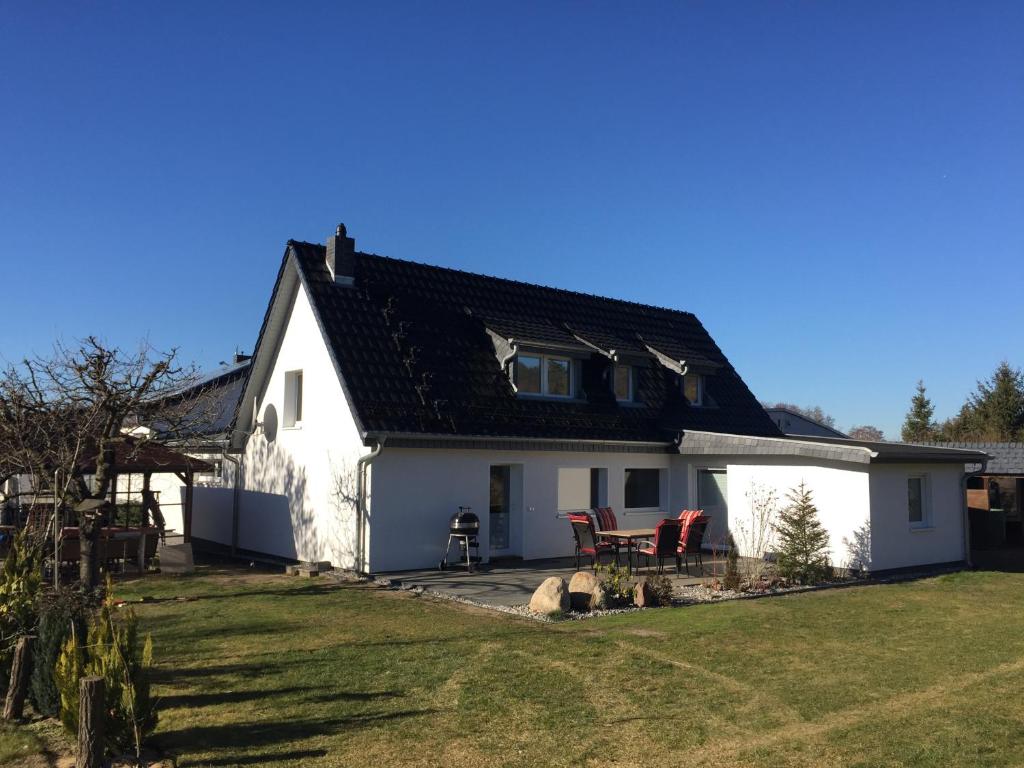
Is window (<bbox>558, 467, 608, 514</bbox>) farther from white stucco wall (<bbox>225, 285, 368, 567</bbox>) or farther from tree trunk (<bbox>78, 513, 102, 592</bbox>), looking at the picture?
tree trunk (<bbox>78, 513, 102, 592</bbox>)

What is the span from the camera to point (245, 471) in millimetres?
19875

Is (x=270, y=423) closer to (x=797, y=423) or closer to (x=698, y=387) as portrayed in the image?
(x=698, y=387)

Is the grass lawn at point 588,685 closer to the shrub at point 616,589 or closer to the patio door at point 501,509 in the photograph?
the shrub at point 616,589

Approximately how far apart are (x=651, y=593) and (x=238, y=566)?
388 inches

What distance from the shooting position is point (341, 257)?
1792 centimetres

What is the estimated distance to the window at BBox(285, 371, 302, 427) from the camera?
1846cm

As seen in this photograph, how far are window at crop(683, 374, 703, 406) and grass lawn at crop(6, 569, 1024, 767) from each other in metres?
10.5

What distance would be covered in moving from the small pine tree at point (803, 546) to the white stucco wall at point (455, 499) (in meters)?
4.72

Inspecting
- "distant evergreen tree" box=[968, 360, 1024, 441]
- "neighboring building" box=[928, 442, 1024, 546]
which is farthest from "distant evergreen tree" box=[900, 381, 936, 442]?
"neighboring building" box=[928, 442, 1024, 546]

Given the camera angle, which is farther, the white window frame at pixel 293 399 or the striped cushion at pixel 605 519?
the white window frame at pixel 293 399

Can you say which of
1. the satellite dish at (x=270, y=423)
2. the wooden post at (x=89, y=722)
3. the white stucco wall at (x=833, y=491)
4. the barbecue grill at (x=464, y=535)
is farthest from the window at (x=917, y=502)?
the wooden post at (x=89, y=722)

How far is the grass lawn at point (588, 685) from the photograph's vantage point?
6.28 meters

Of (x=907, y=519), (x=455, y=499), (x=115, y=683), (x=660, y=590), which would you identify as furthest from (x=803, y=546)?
(x=115, y=683)

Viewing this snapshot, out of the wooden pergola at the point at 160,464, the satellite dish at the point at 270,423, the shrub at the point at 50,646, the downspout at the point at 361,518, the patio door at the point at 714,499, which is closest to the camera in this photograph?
the shrub at the point at 50,646
